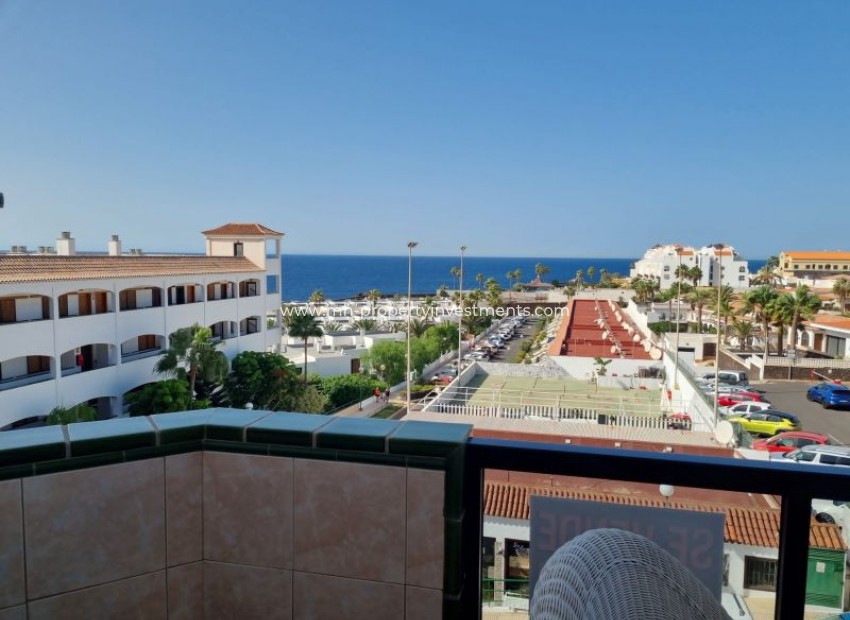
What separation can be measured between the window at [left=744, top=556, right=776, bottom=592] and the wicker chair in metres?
0.52

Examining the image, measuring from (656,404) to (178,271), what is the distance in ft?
60.9

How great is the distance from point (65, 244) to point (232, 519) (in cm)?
2760

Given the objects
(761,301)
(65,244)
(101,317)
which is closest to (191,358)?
(101,317)

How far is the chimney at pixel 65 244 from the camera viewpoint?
25.6 metres

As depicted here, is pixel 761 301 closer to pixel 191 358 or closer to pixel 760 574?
pixel 191 358

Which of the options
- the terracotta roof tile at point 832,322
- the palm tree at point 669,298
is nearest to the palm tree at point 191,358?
the terracotta roof tile at point 832,322

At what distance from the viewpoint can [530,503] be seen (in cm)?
174

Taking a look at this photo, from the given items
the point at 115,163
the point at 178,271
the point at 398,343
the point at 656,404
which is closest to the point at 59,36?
the point at 178,271

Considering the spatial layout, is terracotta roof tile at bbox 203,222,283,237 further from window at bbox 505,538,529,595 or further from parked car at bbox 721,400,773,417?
window at bbox 505,538,529,595

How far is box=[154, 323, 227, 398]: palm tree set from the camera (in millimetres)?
23422

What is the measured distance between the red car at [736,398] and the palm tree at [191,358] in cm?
1839

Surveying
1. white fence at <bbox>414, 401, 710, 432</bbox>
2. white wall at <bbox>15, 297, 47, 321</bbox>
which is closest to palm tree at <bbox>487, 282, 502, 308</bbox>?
white fence at <bbox>414, 401, 710, 432</bbox>

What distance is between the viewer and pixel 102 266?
22.7 m

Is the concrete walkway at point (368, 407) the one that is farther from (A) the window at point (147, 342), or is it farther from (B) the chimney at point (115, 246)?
(B) the chimney at point (115, 246)
